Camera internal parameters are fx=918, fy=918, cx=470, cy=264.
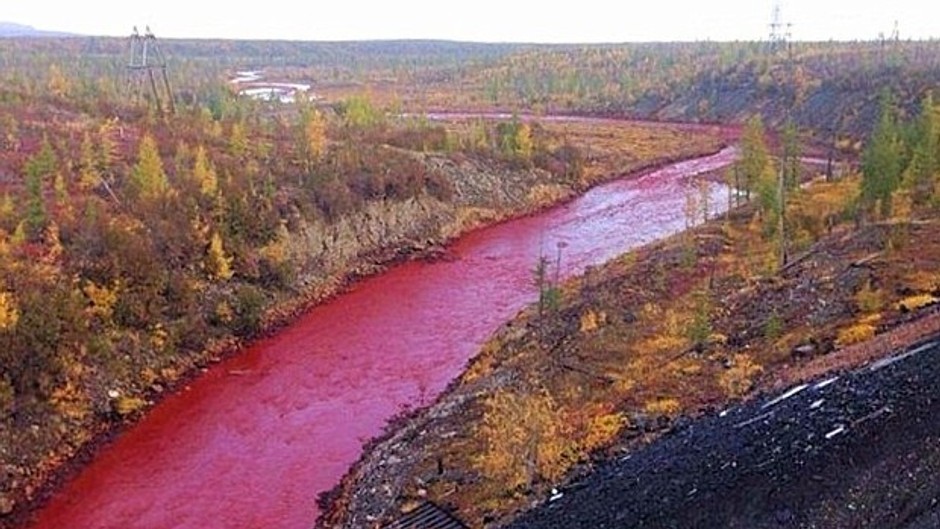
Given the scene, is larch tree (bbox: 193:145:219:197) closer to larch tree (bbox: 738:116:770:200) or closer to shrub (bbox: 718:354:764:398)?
shrub (bbox: 718:354:764:398)

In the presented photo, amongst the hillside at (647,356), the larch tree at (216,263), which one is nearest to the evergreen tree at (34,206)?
the larch tree at (216,263)

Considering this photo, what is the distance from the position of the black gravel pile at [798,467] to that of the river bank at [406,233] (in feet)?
53.7

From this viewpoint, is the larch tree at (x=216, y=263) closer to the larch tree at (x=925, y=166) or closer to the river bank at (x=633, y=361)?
the river bank at (x=633, y=361)

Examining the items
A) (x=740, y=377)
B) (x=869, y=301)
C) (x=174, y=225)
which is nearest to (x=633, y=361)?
(x=740, y=377)

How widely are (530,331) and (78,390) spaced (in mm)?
18285

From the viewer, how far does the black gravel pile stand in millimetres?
15680

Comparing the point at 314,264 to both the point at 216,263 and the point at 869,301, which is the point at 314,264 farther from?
the point at 869,301

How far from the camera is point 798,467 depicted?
1800 centimetres

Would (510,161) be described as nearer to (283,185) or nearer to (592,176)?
(592,176)

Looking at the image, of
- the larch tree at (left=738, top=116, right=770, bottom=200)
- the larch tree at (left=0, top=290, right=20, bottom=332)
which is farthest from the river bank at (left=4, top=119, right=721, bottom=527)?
the larch tree at (left=738, top=116, right=770, bottom=200)

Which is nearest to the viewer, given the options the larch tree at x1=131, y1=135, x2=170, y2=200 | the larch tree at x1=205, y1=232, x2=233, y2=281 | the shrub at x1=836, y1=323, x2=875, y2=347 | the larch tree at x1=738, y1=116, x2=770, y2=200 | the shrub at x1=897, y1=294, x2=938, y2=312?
the shrub at x1=836, y1=323, x2=875, y2=347

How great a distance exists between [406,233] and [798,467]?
148 feet

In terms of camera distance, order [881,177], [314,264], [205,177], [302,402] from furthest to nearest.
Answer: [314,264] → [205,177] → [881,177] → [302,402]

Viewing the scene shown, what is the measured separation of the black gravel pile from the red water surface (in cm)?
1065
